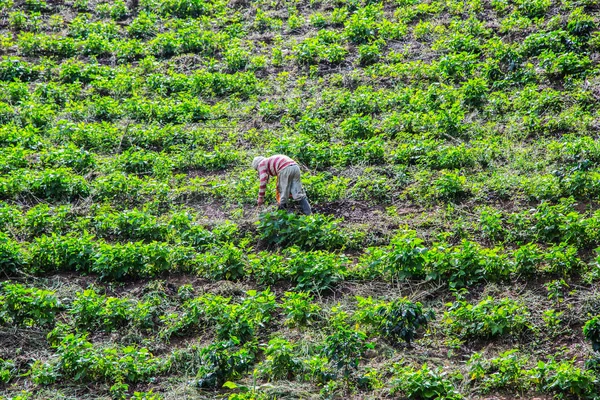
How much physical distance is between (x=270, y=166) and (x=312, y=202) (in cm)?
115

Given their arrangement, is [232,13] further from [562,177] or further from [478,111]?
[562,177]

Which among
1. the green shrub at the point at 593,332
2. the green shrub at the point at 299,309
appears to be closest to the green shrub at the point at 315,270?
the green shrub at the point at 299,309

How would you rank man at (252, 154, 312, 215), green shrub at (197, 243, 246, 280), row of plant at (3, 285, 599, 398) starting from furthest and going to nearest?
man at (252, 154, 312, 215) → green shrub at (197, 243, 246, 280) → row of plant at (3, 285, 599, 398)

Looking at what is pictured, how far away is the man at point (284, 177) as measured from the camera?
10938 millimetres

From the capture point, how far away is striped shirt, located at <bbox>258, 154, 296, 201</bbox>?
1098 cm

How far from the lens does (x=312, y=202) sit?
1189cm

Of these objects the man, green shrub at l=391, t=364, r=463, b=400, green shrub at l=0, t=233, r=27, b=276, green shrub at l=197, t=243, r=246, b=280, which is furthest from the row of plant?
the man

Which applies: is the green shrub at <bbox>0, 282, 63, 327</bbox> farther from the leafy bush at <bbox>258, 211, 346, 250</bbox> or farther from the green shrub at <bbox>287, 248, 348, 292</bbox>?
the leafy bush at <bbox>258, 211, 346, 250</bbox>

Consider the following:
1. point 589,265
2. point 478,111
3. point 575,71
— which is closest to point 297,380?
point 589,265

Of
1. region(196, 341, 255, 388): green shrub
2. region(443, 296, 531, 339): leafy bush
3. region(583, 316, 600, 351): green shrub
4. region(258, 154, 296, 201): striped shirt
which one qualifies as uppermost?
region(258, 154, 296, 201): striped shirt

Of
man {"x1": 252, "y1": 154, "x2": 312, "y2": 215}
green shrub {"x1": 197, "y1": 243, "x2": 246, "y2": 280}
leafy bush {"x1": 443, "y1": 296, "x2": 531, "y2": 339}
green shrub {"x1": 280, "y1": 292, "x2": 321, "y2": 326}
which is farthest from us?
man {"x1": 252, "y1": 154, "x2": 312, "y2": 215}

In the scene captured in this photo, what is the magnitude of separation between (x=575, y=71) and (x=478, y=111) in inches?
90.9

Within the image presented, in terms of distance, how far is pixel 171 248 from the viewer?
34.5ft

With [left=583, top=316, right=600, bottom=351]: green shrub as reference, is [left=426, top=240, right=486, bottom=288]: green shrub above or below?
below
